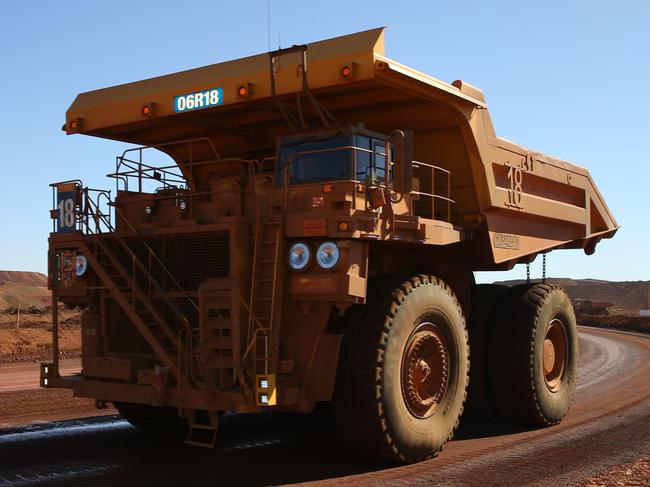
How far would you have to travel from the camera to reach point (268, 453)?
7672mm

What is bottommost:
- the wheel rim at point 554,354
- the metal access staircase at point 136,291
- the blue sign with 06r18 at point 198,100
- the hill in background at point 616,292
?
the hill in background at point 616,292

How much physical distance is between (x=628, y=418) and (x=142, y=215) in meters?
6.10

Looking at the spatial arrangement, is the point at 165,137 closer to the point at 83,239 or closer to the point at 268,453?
the point at 83,239

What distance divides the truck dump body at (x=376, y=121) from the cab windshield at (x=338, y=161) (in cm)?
47

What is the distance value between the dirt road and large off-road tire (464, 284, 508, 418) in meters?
0.25

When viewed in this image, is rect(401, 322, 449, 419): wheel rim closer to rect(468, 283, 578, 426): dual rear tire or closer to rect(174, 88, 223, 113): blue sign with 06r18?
rect(468, 283, 578, 426): dual rear tire

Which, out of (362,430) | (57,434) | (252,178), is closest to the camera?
(362,430)

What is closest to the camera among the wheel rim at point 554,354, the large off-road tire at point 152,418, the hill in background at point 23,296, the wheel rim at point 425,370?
the wheel rim at point 425,370

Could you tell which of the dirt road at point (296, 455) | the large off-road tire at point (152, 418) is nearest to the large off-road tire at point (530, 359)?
the dirt road at point (296, 455)

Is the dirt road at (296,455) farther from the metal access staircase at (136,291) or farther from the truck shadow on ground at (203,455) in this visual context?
the metal access staircase at (136,291)

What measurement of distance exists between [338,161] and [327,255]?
4.13 ft

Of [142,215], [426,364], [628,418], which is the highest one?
[142,215]

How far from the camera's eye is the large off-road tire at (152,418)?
340 inches

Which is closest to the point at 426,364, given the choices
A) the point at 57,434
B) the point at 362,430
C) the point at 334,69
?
the point at 362,430
